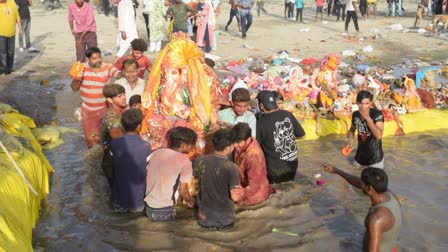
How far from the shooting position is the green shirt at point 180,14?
38.7ft

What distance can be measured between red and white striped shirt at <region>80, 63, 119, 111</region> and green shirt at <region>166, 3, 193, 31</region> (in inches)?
225

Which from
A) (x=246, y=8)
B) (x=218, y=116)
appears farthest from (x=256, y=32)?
(x=218, y=116)

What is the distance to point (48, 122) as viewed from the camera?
852cm

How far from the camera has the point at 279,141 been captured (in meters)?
5.45

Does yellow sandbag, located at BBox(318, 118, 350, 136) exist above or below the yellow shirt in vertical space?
below

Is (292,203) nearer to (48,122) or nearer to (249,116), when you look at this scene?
(249,116)

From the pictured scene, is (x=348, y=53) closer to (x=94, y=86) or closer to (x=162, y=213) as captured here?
(x=94, y=86)

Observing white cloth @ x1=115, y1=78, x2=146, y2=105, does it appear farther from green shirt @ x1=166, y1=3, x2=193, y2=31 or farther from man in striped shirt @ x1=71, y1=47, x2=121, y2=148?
green shirt @ x1=166, y1=3, x2=193, y2=31

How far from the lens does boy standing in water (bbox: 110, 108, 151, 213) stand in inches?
183

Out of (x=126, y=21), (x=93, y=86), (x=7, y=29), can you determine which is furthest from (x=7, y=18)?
(x=93, y=86)

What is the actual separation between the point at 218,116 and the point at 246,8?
1114 cm

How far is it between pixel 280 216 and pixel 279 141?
33.4 inches

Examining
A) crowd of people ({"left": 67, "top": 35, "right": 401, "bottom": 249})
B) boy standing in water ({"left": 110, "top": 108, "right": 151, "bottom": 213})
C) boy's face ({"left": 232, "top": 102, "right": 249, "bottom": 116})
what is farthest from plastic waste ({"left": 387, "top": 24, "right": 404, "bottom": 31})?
boy standing in water ({"left": 110, "top": 108, "right": 151, "bottom": 213})

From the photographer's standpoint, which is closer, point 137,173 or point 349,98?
point 137,173
